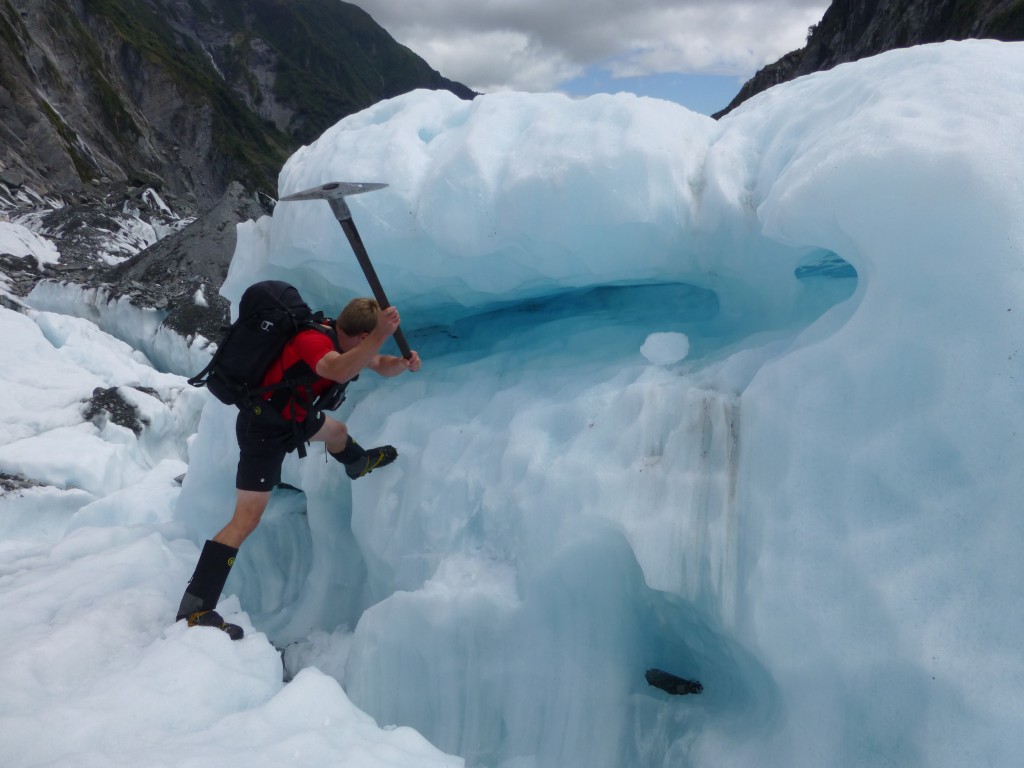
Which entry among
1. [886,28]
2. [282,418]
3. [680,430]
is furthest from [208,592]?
[886,28]

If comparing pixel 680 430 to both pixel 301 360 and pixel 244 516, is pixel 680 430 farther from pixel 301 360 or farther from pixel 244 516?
pixel 244 516

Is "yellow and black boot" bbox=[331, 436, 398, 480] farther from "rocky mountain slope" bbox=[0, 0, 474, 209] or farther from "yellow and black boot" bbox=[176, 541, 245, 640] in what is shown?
"rocky mountain slope" bbox=[0, 0, 474, 209]

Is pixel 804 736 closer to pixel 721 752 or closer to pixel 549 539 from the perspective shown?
pixel 721 752

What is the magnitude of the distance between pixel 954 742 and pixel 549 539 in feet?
4.44

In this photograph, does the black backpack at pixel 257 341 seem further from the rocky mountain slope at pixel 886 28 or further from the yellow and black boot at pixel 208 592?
the rocky mountain slope at pixel 886 28

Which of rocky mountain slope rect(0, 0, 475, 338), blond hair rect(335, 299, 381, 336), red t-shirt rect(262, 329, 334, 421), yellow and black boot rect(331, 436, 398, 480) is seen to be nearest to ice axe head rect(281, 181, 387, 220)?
blond hair rect(335, 299, 381, 336)

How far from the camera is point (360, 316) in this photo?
106 inches

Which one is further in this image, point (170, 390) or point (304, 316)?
point (170, 390)

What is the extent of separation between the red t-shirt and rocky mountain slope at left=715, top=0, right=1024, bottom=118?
57.0ft

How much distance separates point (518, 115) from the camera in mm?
3184

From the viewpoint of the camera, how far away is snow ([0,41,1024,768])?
68.9 inches

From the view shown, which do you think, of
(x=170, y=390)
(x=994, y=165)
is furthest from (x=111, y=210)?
(x=994, y=165)

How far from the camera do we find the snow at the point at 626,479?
1.75 metres

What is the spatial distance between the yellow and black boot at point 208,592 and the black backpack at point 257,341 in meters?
0.68
